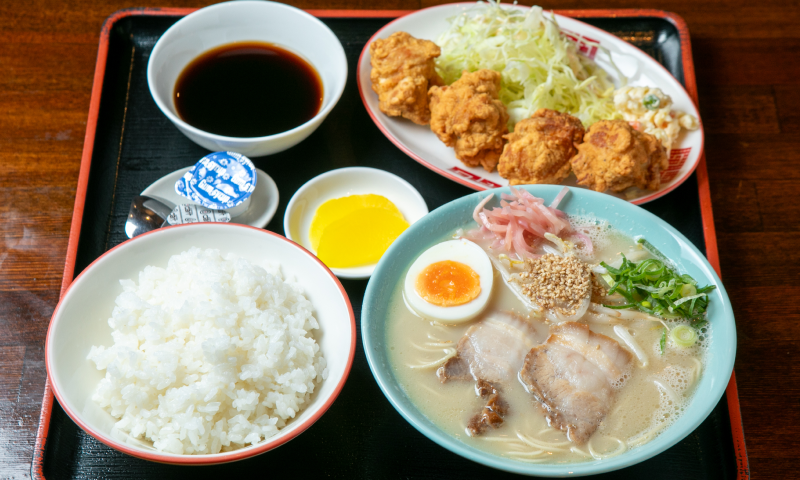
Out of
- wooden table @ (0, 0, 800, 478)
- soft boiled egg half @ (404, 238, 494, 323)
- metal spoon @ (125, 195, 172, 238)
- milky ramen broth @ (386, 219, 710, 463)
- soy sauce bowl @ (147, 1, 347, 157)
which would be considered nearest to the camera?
milky ramen broth @ (386, 219, 710, 463)

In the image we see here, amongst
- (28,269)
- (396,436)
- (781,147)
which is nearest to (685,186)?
(781,147)

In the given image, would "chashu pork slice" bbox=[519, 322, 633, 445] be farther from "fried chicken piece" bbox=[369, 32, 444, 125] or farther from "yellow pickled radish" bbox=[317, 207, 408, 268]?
"fried chicken piece" bbox=[369, 32, 444, 125]


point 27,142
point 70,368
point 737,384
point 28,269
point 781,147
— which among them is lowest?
point 28,269

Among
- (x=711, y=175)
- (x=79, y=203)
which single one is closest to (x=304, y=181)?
(x=79, y=203)

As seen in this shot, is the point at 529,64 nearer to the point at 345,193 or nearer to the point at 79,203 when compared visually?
the point at 345,193

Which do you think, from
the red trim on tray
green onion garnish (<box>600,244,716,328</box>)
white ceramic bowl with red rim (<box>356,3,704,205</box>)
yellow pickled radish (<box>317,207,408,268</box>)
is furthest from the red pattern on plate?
the red trim on tray

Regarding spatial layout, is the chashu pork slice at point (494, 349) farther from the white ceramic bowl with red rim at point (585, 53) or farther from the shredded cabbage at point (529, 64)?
the shredded cabbage at point (529, 64)

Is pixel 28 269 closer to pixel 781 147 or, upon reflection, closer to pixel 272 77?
pixel 272 77
